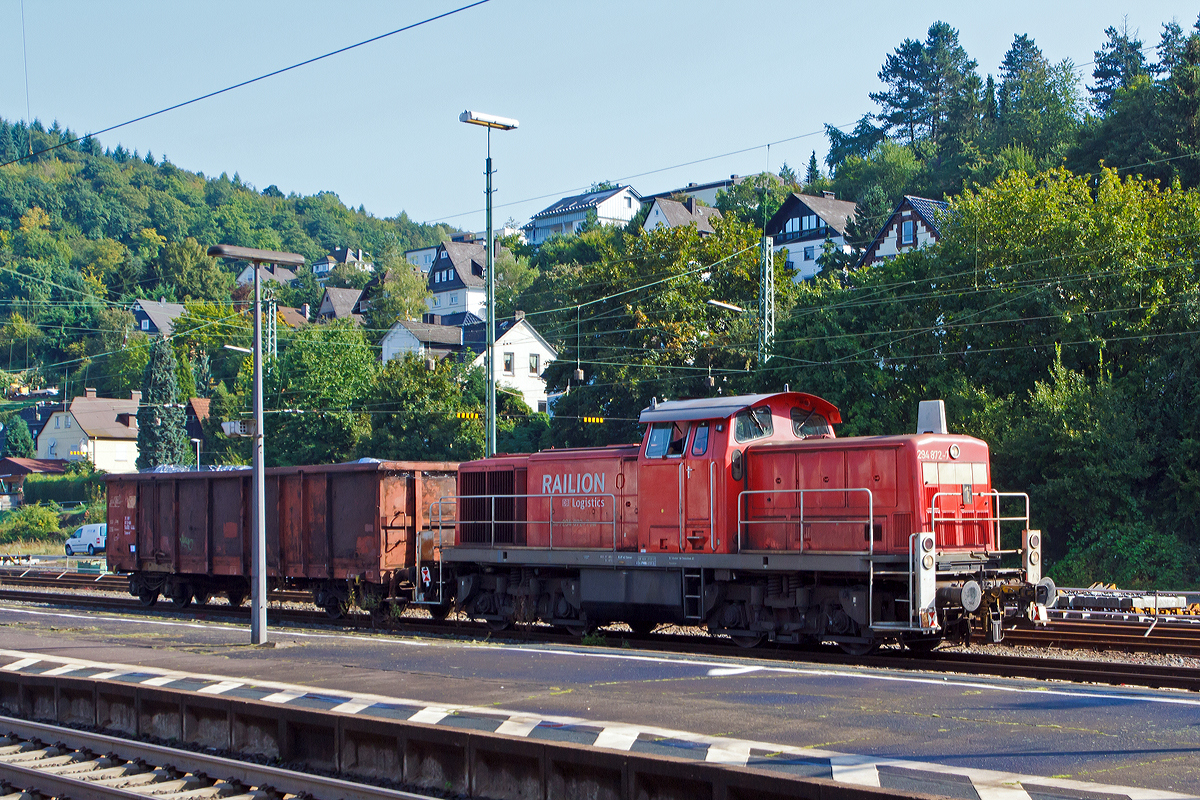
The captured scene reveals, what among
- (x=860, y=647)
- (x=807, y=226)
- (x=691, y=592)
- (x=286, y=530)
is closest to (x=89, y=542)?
(x=286, y=530)

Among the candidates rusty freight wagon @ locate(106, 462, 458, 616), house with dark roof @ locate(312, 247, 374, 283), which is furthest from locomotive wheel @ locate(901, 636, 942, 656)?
house with dark roof @ locate(312, 247, 374, 283)

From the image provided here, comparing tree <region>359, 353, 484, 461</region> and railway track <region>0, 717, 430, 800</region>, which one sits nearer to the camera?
railway track <region>0, 717, 430, 800</region>

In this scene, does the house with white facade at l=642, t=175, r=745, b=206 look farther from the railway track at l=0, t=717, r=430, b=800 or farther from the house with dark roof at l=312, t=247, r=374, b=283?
the railway track at l=0, t=717, r=430, b=800

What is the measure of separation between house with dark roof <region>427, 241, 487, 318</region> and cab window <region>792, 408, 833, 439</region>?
103 meters

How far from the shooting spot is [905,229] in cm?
7031

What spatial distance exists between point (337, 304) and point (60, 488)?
54.8 metres

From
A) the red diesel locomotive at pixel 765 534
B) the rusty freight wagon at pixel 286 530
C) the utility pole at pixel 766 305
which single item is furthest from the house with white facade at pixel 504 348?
the red diesel locomotive at pixel 765 534

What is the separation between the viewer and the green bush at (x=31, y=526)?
59812mm

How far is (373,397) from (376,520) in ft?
133

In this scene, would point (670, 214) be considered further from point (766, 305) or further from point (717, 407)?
point (717, 407)

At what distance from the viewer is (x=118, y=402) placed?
96.2m

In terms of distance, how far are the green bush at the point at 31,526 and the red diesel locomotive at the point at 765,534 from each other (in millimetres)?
50751

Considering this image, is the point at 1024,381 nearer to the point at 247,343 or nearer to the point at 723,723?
the point at 723,723

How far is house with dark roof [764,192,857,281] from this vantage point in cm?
8700
